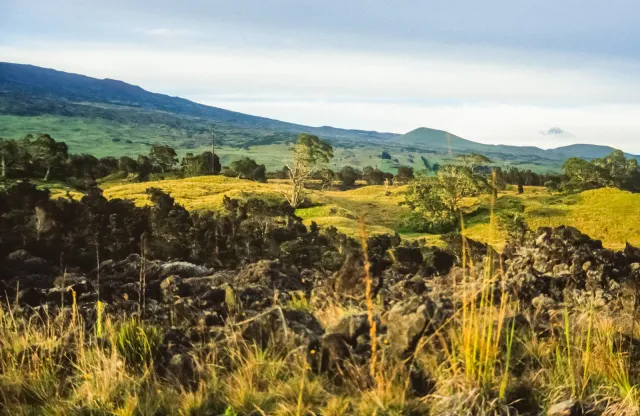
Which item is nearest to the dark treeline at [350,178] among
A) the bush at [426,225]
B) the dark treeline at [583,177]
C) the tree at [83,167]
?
the dark treeline at [583,177]

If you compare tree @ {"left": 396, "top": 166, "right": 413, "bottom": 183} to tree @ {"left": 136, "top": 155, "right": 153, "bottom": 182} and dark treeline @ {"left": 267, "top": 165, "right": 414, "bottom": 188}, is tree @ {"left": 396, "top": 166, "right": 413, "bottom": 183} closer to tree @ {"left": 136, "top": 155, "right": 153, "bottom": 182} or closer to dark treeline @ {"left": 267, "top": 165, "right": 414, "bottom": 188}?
dark treeline @ {"left": 267, "top": 165, "right": 414, "bottom": 188}

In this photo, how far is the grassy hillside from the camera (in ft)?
175

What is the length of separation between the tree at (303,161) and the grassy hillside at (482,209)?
6.27ft

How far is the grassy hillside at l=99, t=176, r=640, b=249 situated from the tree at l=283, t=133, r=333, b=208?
1910mm

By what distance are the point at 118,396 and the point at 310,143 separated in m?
65.4

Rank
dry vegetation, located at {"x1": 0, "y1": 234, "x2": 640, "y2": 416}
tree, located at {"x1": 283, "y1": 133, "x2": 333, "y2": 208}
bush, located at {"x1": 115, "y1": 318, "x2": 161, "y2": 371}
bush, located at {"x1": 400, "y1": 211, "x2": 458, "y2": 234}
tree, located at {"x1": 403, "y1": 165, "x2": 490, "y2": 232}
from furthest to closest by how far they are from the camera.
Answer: tree, located at {"x1": 403, "y1": 165, "x2": 490, "y2": 232} → tree, located at {"x1": 283, "y1": 133, "x2": 333, "y2": 208} → bush, located at {"x1": 400, "y1": 211, "x2": 458, "y2": 234} → bush, located at {"x1": 115, "y1": 318, "x2": 161, "y2": 371} → dry vegetation, located at {"x1": 0, "y1": 234, "x2": 640, "y2": 416}

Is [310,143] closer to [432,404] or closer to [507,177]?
[507,177]

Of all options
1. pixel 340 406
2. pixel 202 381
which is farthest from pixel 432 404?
pixel 202 381

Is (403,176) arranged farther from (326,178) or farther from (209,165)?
(209,165)

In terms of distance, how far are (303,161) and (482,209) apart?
21303mm

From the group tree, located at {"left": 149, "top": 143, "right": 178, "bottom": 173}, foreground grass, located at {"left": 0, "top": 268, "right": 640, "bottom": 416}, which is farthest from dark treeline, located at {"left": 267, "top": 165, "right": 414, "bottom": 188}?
foreground grass, located at {"left": 0, "top": 268, "right": 640, "bottom": 416}

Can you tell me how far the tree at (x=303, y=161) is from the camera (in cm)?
6306

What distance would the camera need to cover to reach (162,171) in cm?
9006

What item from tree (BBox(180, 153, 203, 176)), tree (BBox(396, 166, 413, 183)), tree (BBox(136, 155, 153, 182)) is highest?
tree (BBox(396, 166, 413, 183))
